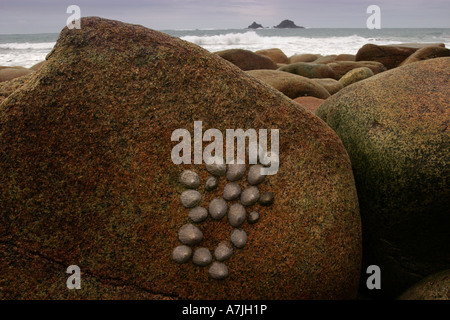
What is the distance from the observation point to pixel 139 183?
5.89ft

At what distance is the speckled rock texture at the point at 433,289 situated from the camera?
1.80 metres

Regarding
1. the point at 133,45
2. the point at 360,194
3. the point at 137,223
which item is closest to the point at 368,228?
the point at 360,194

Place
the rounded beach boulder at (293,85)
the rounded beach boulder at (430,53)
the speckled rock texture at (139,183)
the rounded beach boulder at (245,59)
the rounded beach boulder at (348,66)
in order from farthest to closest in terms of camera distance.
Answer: the rounded beach boulder at (348,66) < the rounded beach boulder at (430,53) < the rounded beach boulder at (245,59) < the rounded beach boulder at (293,85) < the speckled rock texture at (139,183)

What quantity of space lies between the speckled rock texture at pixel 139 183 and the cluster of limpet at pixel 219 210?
0.04 meters

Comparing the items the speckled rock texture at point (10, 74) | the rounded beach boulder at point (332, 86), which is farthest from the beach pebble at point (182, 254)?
the speckled rock texture at point (10, 74)

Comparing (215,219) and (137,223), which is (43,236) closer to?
(137,223)

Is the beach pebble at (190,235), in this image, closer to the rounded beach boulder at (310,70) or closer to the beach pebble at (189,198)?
the beach pebble at (189,198)

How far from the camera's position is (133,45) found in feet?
6.14

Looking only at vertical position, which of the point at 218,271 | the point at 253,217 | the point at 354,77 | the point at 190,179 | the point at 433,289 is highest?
the point at 354,77

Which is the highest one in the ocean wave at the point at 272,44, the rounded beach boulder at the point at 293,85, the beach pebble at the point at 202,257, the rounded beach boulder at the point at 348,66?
the ocean wave at the point at 272,44

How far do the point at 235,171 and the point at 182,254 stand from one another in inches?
20.8

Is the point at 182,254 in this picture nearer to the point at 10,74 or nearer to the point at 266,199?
the point at 266,199

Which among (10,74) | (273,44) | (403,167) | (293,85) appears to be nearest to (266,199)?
(403,167)

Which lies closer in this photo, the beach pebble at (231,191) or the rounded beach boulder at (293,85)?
the beach pebble at (231,191)
